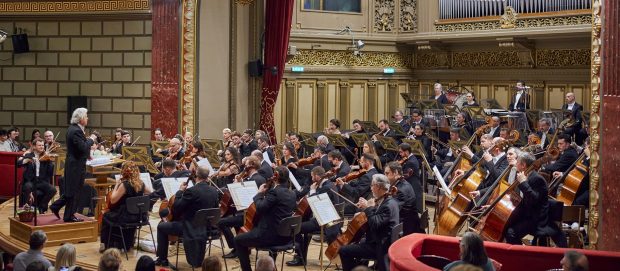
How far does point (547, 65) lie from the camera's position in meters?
18.9

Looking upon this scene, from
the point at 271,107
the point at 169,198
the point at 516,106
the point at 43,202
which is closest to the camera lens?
the point at 169,198

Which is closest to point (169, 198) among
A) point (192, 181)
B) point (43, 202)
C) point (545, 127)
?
point (192, 181)

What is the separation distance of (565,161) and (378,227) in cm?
386

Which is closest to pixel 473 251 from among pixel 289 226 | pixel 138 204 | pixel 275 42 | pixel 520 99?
pixel 289 226

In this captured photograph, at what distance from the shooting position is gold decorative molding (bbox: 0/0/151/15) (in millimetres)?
17703

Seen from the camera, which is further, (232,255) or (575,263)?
(232,255)

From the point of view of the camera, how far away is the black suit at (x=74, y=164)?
38.6ft

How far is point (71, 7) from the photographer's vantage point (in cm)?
1800

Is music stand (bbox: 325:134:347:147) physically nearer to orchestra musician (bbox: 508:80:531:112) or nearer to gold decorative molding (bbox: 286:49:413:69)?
orchestra musician (bbox: 508:80:531:112)

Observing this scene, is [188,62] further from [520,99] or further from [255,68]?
[520,99]

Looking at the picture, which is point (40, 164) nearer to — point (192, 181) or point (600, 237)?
point (192, 181)

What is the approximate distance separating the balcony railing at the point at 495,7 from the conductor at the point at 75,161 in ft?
32.9

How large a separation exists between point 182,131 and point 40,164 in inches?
164

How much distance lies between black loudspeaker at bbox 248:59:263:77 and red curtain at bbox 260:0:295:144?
0.33 feet
